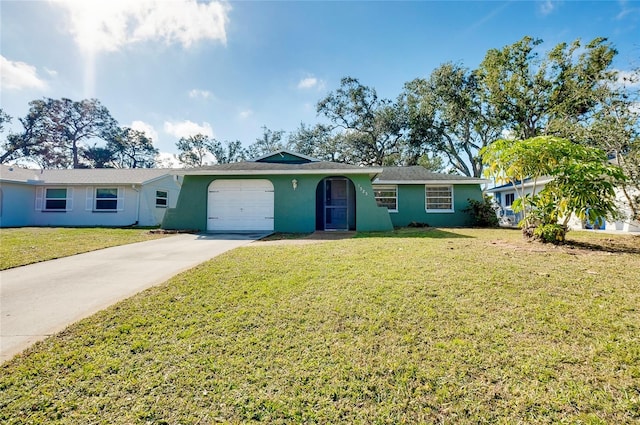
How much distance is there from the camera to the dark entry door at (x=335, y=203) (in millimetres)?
14305

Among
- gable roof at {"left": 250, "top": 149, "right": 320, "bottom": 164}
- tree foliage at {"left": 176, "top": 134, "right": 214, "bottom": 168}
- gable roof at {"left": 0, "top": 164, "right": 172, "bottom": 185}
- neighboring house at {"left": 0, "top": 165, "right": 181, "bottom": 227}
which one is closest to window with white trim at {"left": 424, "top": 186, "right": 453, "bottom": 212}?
gable roof at {"left": 250, "top": 149, "right": 320, "bottom": 164}

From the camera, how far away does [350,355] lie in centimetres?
258

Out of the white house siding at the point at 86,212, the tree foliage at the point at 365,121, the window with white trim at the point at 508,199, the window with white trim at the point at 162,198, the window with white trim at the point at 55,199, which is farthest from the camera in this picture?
the tree foliage at the point at 365,121

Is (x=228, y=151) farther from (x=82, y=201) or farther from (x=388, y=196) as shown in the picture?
(x=388, y=196)

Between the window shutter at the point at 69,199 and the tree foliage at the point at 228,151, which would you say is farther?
the tree foliage at the point at 228,151

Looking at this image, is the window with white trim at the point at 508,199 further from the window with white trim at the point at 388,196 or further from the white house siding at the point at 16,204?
the white house siding at the point at 16,204

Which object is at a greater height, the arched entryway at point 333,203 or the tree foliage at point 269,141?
the tree foliage at point 269,141

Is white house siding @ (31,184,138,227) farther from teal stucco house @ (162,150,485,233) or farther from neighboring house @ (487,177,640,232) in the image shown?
neighboring house @ (487,177,640,232)

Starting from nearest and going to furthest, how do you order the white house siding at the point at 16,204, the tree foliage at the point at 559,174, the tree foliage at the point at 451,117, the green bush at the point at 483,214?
Result: the tree foliage at the point at 559,174, the green bush at the point at 483,214, the white house siding at the point at 16,204, the tree foliage at the point at 451,117

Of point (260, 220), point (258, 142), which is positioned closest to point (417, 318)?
point (260, 220)

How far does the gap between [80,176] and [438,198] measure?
22.2m

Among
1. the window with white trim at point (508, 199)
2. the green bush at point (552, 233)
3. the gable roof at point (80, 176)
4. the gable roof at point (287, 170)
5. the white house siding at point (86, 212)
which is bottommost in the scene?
the green bush at point (552, 233)

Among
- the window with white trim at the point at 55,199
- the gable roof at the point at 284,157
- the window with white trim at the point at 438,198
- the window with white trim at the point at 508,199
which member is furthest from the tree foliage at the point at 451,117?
the window with white trim at the point at 55,199

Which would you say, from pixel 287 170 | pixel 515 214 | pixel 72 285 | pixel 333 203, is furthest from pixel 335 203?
pixel 515 214
